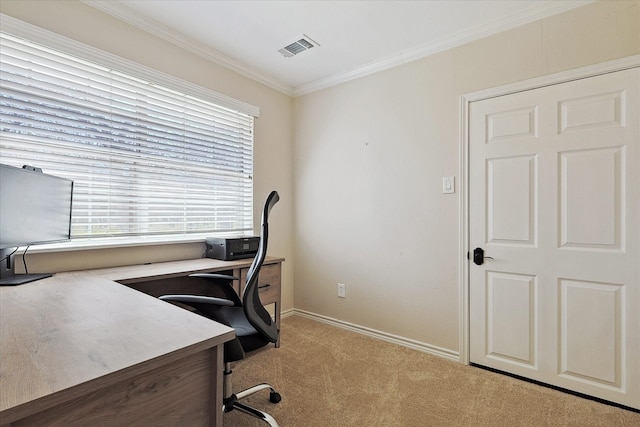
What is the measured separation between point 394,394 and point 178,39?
2949 mm

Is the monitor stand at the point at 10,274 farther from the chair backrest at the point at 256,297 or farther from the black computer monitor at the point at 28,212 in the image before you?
the chair backrest at the point at 256,297

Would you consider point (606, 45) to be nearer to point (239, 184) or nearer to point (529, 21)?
point (529, 21)

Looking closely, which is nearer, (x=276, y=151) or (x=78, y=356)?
(x=78, y=356)

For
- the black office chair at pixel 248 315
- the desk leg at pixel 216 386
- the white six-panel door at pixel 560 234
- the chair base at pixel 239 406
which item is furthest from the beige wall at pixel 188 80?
the white six-panel door at pixel 560 234

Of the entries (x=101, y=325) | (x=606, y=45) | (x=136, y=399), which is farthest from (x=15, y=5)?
(x=606, y=45)

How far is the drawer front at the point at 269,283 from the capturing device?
2.58 meters

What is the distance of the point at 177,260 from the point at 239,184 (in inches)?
35.3

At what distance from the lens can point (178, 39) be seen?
8.04ft

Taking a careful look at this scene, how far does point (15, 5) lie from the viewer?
177cm

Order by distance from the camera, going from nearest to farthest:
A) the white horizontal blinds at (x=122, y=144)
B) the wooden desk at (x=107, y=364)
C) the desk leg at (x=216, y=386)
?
the wooden desk at (x=107, y=364) < the desk leg at (x=216, y=386) < the white horizontal blinds at (x=122, y=144)

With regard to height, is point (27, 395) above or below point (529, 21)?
below

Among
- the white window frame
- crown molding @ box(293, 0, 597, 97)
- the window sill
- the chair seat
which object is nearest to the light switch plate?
crown molding @ box(293, 0, 597, 97)

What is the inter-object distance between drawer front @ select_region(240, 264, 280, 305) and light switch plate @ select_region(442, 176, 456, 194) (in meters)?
1.50

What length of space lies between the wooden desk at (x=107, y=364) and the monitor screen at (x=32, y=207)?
1.44ft
